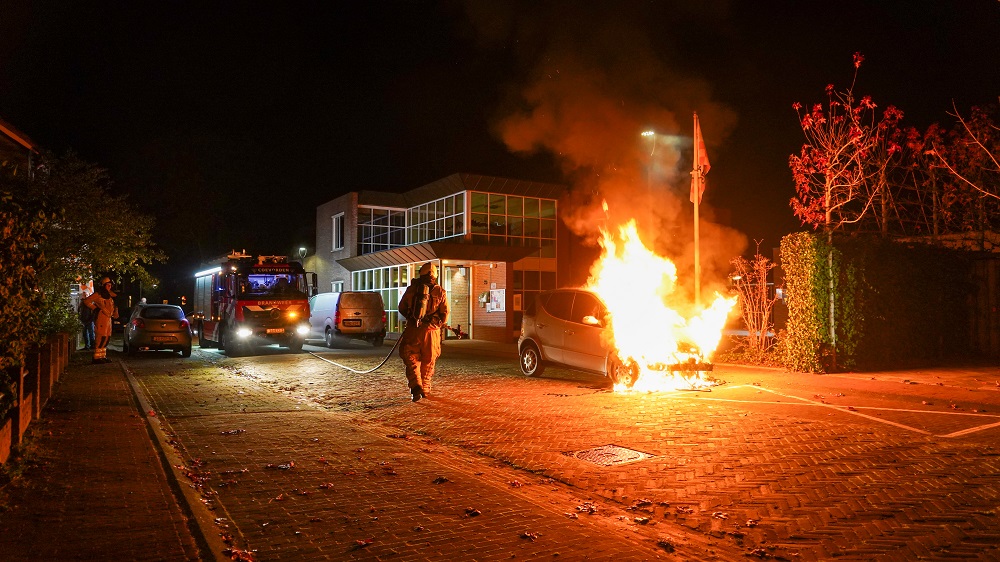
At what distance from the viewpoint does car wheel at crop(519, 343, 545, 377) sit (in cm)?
1424

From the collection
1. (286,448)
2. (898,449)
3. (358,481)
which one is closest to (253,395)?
(286,448)

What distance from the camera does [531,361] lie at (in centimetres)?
1449

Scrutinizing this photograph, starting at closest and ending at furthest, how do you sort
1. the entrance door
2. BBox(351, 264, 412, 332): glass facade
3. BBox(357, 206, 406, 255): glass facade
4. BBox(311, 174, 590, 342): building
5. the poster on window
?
1. the poster on window
2. BBox(311, 174, 590, 342): building
3. the entrance door
4. BBox(351, 264, 412, 332): glass facade
5. BBox(357, 206, 406, 255): glass facade

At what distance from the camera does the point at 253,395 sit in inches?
472

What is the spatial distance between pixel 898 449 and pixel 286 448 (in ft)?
22.4

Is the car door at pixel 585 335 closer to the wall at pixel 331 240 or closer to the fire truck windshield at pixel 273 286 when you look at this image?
the fire truck windshield at pixel 273 286

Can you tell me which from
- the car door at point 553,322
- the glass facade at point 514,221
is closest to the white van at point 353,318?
the glass facade at point 514,221

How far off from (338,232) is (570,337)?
29554 millimetres

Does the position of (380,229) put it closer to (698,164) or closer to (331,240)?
(331,240)

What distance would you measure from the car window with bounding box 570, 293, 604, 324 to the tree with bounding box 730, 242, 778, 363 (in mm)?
6176

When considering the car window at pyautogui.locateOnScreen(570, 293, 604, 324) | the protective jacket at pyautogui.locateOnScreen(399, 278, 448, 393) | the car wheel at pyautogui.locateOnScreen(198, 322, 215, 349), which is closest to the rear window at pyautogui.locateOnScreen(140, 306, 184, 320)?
the car wheel at pyautogui.locateOnScreen(198, 322, 215, 349)

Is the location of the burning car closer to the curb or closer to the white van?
the curb

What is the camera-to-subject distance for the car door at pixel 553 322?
13.4m

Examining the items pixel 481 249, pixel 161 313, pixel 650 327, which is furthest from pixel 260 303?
pixel 650 327
